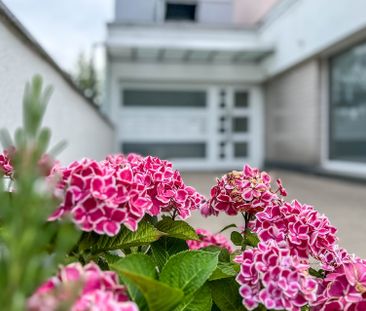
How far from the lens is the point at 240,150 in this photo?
12461mm

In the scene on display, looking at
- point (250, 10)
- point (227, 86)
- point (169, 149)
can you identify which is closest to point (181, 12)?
point (250, 10)

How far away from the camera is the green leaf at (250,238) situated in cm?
122

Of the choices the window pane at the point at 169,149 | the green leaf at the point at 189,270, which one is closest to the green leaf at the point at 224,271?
the green leaf at the point at 189,270

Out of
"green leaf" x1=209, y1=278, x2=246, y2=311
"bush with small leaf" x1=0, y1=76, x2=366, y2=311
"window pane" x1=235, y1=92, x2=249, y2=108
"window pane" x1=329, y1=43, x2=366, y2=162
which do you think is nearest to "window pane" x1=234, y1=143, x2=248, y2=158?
"window pane" x1=235, y1=92, x2=249, y2=108

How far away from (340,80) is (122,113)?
5.43 meters

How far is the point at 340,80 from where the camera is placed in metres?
8.68

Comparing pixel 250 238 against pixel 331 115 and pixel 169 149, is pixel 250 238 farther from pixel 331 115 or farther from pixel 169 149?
pixel 169 149

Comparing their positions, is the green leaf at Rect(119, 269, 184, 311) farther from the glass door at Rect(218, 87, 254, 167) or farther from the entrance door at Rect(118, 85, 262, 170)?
the glass door at Rect(218, 87, 254, 167)

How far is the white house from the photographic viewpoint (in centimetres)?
170

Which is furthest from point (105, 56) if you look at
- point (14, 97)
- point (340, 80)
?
point (14, 97)

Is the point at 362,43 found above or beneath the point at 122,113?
above

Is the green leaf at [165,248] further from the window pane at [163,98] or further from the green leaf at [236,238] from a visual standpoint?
the window pane at [163,98]

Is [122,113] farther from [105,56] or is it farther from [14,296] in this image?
[14,296]

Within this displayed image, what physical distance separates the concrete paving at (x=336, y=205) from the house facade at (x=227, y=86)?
0.89m
